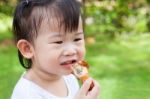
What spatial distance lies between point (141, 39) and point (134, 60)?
1268 mm

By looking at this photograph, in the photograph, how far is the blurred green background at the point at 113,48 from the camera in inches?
172

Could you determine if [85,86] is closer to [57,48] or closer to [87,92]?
[87,92]

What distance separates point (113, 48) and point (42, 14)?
3.96m

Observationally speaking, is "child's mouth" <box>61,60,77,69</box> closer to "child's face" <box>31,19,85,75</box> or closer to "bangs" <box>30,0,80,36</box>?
"child's face" <box>31,19,85,75</box>

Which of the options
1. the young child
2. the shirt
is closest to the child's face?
the young child

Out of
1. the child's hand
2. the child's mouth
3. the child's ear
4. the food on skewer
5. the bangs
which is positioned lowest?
the child's hand

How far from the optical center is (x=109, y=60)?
530cm

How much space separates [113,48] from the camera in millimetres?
5941

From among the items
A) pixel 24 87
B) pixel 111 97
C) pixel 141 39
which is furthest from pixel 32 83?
pixel 141 39

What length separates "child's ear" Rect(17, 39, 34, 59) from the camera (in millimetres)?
2105

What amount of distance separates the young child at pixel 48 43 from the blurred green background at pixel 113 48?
187cm

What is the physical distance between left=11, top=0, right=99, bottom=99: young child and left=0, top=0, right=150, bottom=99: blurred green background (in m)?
1.87

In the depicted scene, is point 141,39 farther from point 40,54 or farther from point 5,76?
point 40,54

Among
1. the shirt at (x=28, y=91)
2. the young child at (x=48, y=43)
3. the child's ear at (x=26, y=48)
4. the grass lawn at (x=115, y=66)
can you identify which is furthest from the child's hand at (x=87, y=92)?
the grass lawn at (x=115, y=66)
